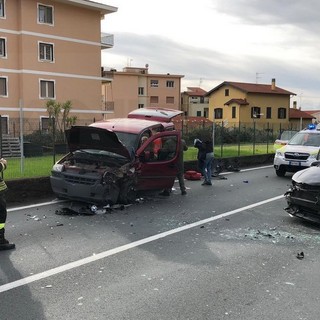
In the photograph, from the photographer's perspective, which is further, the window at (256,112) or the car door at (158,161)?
the window at (256,112)

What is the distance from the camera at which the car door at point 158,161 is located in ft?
32.9

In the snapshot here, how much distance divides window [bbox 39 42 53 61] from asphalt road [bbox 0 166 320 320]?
104 feet

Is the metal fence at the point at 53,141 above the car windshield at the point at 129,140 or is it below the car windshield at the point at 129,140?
below

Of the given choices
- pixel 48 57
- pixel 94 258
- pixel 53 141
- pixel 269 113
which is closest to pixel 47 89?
pixel 48 57

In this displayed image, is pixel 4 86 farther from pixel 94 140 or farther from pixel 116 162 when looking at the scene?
pixel 116 162

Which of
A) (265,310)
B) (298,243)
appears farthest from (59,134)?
(265,310)

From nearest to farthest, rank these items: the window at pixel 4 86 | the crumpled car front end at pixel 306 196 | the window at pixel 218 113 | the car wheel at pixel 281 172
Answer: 1. the crumpled car front end at pixel 306 196
2. the car wheel at pixel 281 172
3. the window at pixel 4 86
4. the window at pixel 218 113

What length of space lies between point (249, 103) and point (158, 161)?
59264 mm

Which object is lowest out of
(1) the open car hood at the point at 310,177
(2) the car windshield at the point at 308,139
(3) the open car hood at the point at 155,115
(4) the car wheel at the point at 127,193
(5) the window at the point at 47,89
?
(4) the car wheel at the point at 127,193

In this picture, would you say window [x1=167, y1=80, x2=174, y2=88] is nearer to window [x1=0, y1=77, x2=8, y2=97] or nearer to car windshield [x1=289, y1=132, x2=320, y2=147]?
window [x1=0, y1=77, x2=8, y2=97]

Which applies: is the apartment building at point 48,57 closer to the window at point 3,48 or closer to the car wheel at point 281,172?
the window at point 3,48

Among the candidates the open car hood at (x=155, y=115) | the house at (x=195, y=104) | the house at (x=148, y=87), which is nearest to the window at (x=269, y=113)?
the house at (x=148, y=87)

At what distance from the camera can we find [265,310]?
4.29m

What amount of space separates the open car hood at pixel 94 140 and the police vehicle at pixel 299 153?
7655 mm
